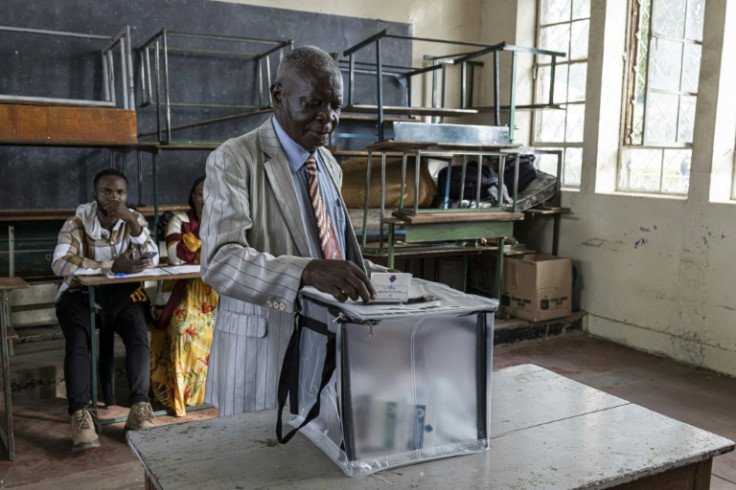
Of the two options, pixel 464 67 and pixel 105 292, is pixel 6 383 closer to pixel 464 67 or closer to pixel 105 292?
pixel 105 292

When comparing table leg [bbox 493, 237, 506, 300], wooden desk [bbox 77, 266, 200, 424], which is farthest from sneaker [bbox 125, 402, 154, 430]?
table leg [bbox 493, 237, 506, 300]

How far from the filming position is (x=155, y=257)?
3678mm

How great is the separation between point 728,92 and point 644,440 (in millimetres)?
3646

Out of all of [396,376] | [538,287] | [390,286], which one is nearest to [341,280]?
[390,286]

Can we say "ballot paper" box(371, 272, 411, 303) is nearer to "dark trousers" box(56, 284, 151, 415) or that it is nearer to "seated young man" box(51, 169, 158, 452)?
"seated young man" box(51, 169, 158, 452)

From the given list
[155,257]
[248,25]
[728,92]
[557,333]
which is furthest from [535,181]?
[155,257]

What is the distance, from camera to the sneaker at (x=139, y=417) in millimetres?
3254

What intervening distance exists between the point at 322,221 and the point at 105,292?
228 cm

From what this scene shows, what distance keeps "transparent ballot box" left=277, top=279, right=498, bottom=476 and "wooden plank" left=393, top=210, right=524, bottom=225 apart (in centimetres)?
324

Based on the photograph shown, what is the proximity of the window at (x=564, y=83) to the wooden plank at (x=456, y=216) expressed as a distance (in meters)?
0.98

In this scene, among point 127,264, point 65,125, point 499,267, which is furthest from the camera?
point 499,267

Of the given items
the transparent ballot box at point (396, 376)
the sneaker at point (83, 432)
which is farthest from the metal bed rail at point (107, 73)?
the transparent ballot box at point (396, 376)

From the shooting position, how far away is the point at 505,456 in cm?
128

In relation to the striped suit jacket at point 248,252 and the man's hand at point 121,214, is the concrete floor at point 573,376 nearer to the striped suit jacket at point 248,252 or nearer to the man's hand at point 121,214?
the striped suit jacket at point 248,252
